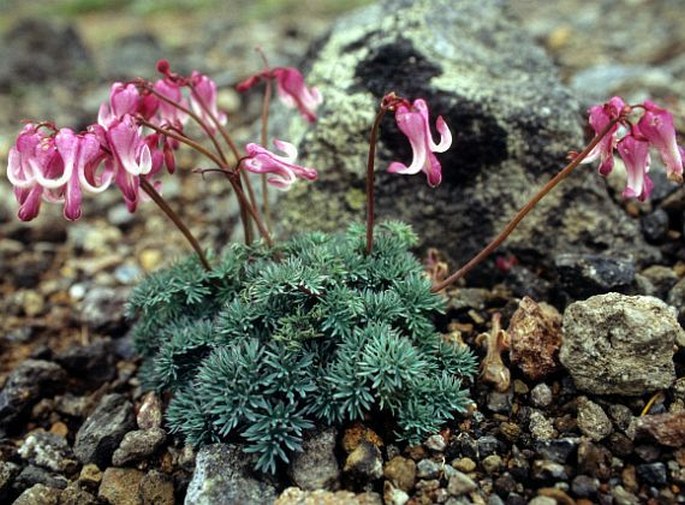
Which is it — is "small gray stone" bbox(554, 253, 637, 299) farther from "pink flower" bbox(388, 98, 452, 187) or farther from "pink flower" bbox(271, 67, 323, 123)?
"pink flower" bbox(271, 67, 323, 123)

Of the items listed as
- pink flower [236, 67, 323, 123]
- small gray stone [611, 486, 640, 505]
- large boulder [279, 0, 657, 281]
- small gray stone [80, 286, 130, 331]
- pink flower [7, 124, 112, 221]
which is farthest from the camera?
small gray stone [80, 286, 130, 331]

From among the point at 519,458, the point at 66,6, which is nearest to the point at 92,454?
the point at 519,458

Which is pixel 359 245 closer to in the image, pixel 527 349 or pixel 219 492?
pixel 527 349

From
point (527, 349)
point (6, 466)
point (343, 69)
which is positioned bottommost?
point (6, 466)

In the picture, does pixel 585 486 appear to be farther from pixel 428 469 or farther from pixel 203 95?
pixel 203 95

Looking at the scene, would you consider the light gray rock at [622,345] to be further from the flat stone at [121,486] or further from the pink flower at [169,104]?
the pink flower at [169,104]

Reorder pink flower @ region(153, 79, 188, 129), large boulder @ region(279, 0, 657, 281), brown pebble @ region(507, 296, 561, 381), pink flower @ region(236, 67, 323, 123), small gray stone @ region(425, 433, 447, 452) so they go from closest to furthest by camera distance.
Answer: small gray stone @ region(425, 433, 447, 452), brown pebble @ region(507, 296, 561, 381), pink flower @ region(153, 79, 188, 129), pink flower @ region(236, 67, 323, 123), large boulder @ region(279, 0, 657, 281)

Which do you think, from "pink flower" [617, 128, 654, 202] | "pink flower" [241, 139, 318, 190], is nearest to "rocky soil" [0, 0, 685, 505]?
"pink flower" [617, 128, 654, 202]
